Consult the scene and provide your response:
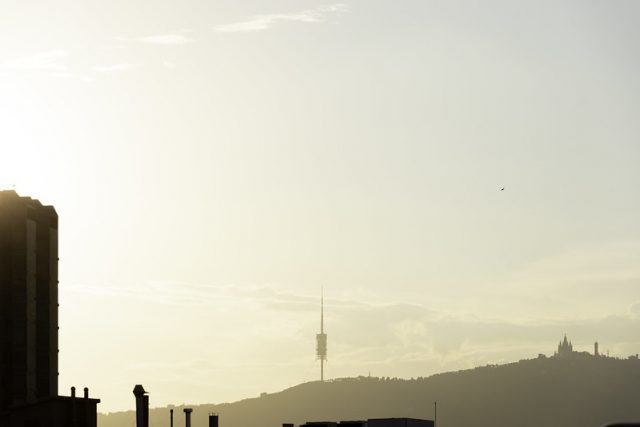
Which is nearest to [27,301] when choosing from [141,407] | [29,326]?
[29,326]

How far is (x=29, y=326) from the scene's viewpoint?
108312mm

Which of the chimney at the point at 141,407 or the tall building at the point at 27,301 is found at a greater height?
the tall building at the point at 27,301

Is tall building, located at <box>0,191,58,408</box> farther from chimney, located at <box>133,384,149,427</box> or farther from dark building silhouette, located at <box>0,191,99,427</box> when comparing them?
chimney, located at <box>133,384,149,427</box>

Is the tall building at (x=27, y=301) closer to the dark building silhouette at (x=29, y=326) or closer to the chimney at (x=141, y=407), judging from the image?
the dark building silhouette at (x=29, y=326)

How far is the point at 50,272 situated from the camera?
113312mm

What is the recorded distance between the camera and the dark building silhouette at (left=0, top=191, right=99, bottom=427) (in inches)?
4129

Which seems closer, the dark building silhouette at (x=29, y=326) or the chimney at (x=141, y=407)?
the dark building silhouette at (x=29, y=326)

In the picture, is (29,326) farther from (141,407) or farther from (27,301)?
(141,407)

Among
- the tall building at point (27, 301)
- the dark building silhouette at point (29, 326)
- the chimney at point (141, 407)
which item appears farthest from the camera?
the chimney at point (141, 407)

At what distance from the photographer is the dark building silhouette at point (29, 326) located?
10488cm

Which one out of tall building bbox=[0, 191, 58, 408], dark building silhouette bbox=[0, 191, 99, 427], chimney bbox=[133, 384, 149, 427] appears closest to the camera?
dark building silhouette bbox=[0, 191, 99, 427]

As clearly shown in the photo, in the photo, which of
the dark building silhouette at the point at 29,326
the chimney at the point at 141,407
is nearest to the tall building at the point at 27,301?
the dark building silhouette at the point at 29,326

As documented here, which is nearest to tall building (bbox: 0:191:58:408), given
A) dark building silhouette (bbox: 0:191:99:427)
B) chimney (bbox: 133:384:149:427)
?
dark building silhouette (bbox: 0:191:99:427)

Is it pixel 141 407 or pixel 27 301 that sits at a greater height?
pixel 27 301
